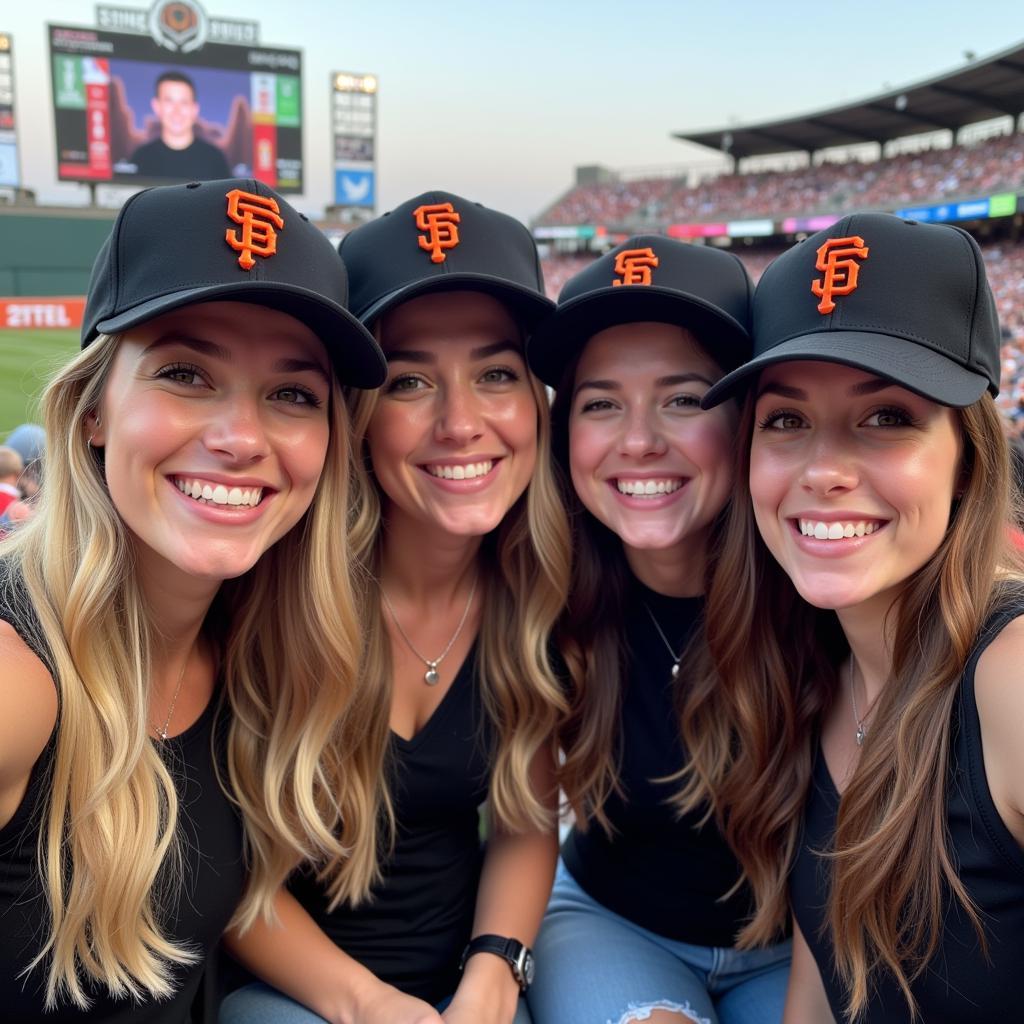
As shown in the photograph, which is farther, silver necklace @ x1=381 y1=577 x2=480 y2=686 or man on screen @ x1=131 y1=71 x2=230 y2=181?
man on screen @ x1=131 y1=71 x2=230 y2=181

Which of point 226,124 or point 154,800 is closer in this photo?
point 154,800

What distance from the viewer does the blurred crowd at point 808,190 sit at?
2950cm

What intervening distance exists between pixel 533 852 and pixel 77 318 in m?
21.7

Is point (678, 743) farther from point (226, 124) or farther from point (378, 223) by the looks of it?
point (226, 124)

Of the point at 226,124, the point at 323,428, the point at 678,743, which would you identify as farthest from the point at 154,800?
the point at 226,124

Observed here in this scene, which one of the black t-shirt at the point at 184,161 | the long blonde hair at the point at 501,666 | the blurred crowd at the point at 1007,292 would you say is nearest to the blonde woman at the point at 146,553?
the long blonde hair at the point at 501,666

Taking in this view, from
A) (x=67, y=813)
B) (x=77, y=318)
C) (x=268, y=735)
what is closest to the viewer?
(x=67, y=813)

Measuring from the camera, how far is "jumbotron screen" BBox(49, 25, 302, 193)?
26.0 metres

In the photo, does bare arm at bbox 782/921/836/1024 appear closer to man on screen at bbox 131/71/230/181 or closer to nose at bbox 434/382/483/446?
nose at bbox 434/382/483/446

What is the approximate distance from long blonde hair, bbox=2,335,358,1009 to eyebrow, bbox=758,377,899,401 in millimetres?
852

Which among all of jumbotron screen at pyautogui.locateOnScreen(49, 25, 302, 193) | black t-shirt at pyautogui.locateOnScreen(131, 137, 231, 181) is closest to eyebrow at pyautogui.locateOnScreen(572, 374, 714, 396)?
jumbotron screen at pyautogui.locateOnScreen(49, 25, 302, 193)

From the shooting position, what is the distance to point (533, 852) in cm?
223

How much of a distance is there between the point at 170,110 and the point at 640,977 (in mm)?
30412

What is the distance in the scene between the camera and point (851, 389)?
152 cm
